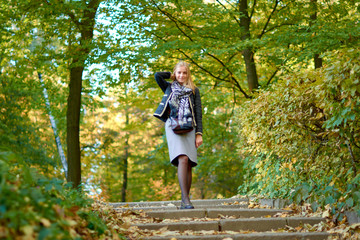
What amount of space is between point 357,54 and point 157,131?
18.1 meters

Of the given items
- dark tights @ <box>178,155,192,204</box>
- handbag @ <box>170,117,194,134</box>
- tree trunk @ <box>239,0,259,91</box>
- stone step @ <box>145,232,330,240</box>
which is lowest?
stone step @ <box>145,232,330,240</box>

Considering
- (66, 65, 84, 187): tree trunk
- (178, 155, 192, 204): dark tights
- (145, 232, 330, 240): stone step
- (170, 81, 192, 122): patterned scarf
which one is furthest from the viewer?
(66, 65, 84, 187): tree trunk

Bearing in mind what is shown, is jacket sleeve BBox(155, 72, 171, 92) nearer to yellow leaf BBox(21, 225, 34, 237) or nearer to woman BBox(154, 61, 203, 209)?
woman BBox(154, 61, 203, 209)

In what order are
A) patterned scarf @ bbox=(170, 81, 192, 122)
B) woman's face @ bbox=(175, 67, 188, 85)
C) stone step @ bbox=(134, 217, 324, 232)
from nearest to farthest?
stone step @ bbox=(134, 217, 324, 232) → patterned scarf @ bbox=(170, 81, 192, 122) → woman's face @ bbox=(175, 67, 188, 85)

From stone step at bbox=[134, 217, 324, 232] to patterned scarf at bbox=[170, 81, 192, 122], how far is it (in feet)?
5.02

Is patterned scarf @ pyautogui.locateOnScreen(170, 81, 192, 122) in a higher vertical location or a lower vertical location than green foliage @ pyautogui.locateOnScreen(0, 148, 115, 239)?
higher

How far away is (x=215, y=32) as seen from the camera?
1010 cm

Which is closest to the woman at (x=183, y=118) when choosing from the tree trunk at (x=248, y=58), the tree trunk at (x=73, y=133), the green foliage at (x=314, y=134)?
the green foliage at (x=314, y=134)

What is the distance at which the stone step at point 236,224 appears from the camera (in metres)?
4.54

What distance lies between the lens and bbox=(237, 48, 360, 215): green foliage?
4.04 metres

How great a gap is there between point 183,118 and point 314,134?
167cm

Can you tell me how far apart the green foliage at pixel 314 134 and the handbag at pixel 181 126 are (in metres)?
1.16

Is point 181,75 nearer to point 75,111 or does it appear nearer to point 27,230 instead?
point 27,230

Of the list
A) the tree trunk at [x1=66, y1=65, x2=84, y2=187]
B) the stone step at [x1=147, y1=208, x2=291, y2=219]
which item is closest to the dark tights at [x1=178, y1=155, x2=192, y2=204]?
the stone step at [x1=147, y1=208, x2=291, y2=219]
